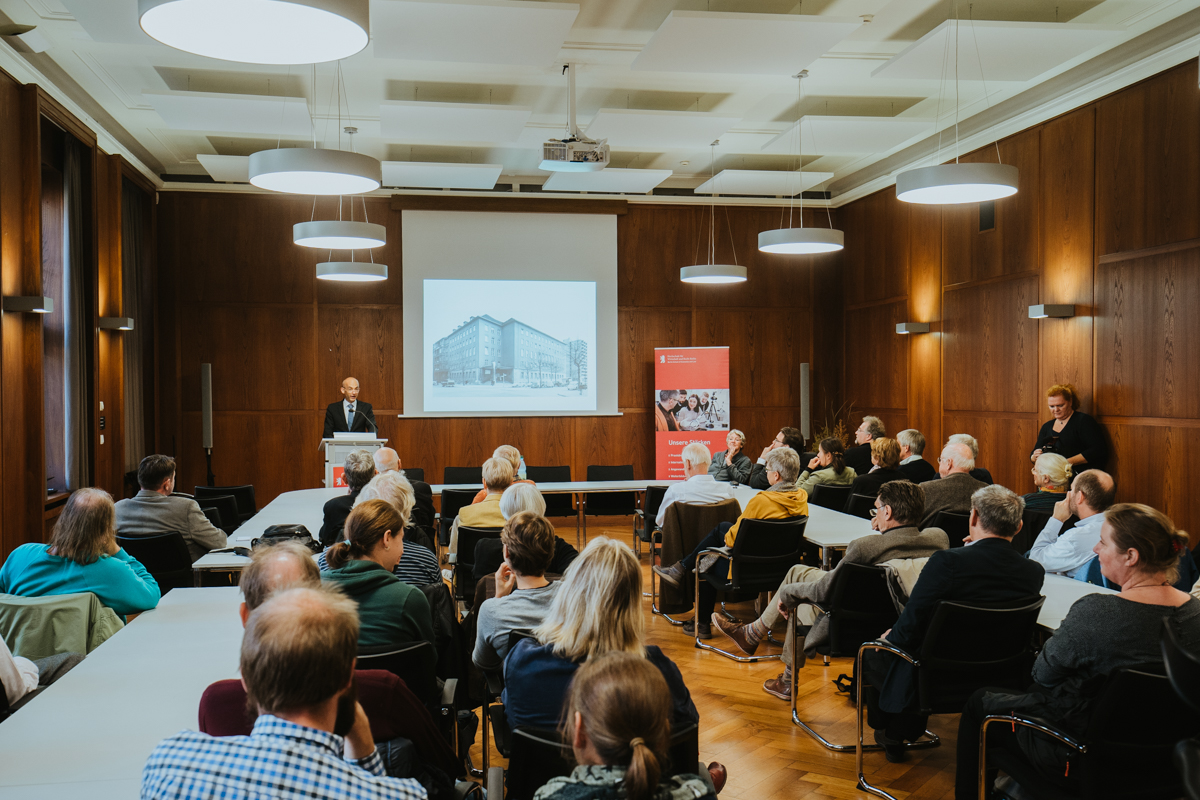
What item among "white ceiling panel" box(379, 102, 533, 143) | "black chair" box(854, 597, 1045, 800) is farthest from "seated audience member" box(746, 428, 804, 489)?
"white ceiling panel" box(379, 102, 533, 143)

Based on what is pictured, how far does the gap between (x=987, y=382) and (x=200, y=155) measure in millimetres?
8360

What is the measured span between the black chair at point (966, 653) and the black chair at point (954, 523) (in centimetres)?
201

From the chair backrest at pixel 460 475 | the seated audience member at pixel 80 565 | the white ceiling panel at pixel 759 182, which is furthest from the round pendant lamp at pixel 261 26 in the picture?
the white ceiling panel at pixel 759 182

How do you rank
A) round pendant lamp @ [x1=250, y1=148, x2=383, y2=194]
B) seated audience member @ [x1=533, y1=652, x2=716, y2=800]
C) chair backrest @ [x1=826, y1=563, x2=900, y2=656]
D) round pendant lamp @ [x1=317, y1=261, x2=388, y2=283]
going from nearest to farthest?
seated audience member @ [x1=533, y1=652, x2=716, y2=800], chair backrest @ [x1=826, y1=563, x2=900, y2=656], round pendant lamp @ [x1=250, y1=148, x2=383, y2=194], round pendant lamp @ [x1=317, y1=261, x2=388, y2=283]

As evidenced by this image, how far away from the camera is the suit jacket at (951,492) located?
549cm

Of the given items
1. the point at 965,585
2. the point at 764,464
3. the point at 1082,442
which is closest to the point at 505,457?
the point at 764,464

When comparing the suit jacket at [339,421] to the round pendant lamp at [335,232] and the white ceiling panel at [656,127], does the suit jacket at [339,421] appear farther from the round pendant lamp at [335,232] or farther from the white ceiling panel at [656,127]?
the white ceiling panel at [656,127]

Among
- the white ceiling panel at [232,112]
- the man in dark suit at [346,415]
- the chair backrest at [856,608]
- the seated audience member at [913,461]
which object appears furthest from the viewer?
the man in dark suit at [346,415]

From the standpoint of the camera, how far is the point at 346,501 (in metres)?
4.96

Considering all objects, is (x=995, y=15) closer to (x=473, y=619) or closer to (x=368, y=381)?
(x=473, y=619)

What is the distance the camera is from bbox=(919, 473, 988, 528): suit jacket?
18.0 ft

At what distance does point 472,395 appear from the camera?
35.6ft

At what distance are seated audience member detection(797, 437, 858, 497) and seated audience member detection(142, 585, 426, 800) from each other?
5.54 m

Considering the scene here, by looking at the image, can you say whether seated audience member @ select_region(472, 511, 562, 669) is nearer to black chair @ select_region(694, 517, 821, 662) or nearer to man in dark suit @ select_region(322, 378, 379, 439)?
black chair @ select_region(694, 517, 821, 662)
